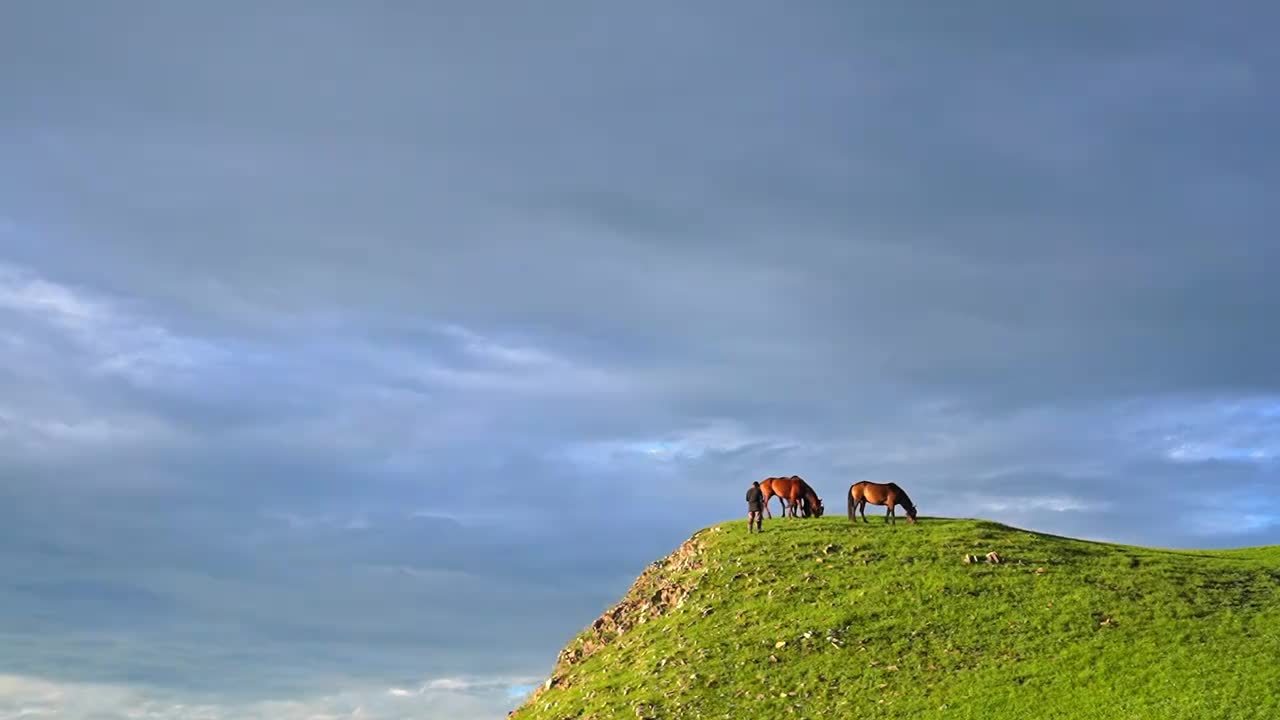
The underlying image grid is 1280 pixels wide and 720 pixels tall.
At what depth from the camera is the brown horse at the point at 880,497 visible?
63.0 meters

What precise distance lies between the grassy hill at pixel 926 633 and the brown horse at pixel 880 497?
128cm

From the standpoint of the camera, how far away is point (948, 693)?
4481 centimetres

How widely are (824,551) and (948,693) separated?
1442 centimetres

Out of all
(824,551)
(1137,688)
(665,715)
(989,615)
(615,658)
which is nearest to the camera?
(1137,688)

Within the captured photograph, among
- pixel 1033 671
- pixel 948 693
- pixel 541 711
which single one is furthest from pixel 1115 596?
pixel 541 711

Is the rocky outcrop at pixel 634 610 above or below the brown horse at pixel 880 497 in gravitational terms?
below

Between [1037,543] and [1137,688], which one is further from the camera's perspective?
[1037,543]

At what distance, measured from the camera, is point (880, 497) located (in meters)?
63.1

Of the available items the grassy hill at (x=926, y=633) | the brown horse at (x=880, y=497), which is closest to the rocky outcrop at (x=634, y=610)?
the grassy hill at (x=926, y=633)

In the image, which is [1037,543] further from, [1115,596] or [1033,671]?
[1033,671]

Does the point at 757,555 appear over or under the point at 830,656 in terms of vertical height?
over

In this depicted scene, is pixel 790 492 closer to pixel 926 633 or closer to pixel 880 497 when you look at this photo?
pixel 880 497

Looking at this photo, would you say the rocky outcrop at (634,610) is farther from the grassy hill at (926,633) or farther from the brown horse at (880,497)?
the brown horse at (880,497)

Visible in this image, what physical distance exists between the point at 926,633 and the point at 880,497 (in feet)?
45.8
